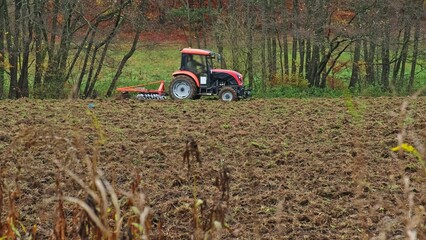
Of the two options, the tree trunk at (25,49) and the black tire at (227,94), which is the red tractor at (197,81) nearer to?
the black tire at (227,94)

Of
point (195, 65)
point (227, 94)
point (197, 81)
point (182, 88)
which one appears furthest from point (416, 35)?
point (182, 88)

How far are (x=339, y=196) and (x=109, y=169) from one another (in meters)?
2.58

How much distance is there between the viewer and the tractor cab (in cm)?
1637

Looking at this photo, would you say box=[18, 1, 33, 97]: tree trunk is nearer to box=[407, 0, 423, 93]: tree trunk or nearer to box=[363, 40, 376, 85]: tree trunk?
box=[363, 40, 376, 85]: tree trunk

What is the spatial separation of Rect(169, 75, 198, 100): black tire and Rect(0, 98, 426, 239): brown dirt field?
2399mm

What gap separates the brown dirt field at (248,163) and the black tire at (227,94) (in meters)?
2.06

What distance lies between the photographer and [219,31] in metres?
20.4

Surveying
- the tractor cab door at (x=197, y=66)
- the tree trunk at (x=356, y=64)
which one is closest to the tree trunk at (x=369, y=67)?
the tree trunk at (x=356, y=64)

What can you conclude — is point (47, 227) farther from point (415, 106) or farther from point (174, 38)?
point (174, 38)

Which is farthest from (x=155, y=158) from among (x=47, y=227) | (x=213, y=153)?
(x=47, y=227)

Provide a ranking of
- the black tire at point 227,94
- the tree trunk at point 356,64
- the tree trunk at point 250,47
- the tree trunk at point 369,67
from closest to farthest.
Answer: the black tire at point 227,94 < the tree trunk at point 250,47 < the tree trunk at point 356,64 < the tree trunk at point 369,67

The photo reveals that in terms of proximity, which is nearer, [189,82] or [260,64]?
[189,82]

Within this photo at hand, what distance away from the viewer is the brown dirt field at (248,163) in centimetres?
593

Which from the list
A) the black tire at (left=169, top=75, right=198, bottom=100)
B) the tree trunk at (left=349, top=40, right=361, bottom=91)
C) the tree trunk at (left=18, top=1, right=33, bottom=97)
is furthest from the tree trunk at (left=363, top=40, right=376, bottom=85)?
the tree trunk at (left=18, top=1, right=33, bottom=97)
